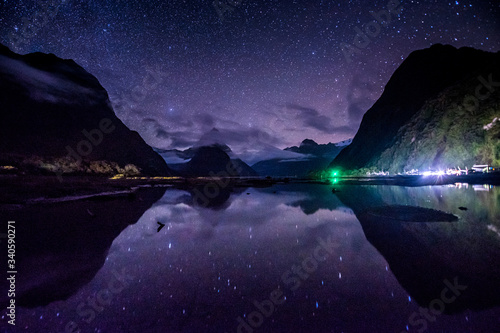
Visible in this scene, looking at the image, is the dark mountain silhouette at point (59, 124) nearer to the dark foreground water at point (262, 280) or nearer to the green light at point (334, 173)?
the dark foreground water at point (262, 280)

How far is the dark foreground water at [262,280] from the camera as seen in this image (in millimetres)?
4902

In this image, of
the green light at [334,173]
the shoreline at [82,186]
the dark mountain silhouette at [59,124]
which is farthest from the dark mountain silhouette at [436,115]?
the dark mountain silhouette at [59,124]

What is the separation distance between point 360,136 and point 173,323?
16649 centimetres

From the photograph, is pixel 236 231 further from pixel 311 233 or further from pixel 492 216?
pixel 492 216

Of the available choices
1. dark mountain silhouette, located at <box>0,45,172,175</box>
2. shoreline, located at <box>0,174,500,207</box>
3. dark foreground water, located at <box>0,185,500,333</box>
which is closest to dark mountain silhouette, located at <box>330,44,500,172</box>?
shoreline, located at <box>0,174,500,207</box>

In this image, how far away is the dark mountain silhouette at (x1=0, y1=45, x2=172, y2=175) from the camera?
11443 centimetres

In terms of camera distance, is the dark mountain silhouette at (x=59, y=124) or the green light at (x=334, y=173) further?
the green light at (x=334, y=173)

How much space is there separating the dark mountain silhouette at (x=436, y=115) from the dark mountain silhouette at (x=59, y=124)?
6532 inches

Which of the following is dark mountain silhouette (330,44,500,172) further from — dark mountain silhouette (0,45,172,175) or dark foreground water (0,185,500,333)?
dark mountain silhouette (0,45,172,175)

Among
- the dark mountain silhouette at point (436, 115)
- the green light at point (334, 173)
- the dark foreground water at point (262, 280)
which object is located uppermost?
the dark mountain silhouette at point (436, 115)

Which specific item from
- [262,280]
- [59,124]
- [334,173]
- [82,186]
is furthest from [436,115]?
[59,124]

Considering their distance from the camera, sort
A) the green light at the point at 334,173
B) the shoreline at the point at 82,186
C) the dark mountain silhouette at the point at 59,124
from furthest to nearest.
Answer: the green light at the point at 334,173
the dark mountain silhouette at the point at 59,124
the shoreline at the point at 82,186

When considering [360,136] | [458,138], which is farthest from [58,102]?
[458,138]

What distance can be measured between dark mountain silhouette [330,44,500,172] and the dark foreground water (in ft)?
352
